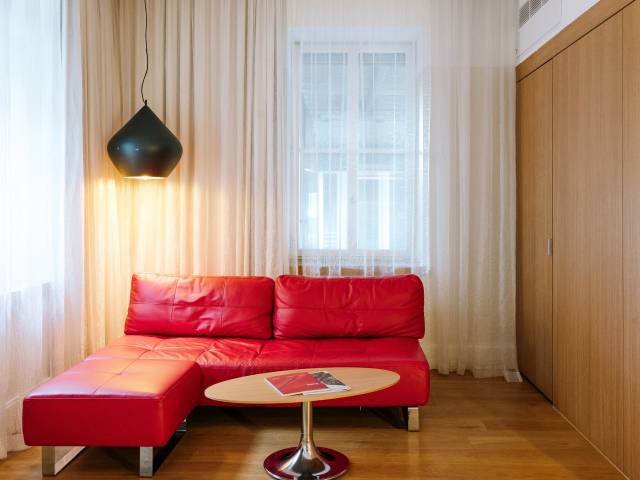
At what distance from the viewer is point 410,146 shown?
4.29 m

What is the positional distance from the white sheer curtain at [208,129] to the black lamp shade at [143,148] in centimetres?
43

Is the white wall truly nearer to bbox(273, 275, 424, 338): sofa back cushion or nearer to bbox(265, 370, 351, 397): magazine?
bbox(273, 275, 424, 338): sofa back cushion

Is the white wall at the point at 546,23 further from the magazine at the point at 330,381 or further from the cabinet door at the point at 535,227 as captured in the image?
the magazine at the point at 330,381

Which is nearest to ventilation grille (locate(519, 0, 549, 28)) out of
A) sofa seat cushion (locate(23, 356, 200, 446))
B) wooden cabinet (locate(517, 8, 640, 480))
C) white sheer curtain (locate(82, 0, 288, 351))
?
wooden cabinet (locate(517, 8, 640, 480))

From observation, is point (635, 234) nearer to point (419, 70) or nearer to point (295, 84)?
point (419, 70)

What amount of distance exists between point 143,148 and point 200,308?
40.5 inches

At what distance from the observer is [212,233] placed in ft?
14.4

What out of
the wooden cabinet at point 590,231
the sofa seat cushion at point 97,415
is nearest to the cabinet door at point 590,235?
the wooden cabinet at point 590,231

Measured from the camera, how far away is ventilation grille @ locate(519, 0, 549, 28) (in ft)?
12.8

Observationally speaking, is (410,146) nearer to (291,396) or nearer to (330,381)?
(330,381)

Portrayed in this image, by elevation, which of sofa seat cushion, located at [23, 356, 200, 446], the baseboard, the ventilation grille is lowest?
the baseboard

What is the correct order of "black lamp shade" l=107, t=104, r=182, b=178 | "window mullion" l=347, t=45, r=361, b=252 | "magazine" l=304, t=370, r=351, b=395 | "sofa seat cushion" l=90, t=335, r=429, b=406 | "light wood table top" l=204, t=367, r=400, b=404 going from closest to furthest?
"light wood table top" l=204, t=367, r=400, b=404 < "magazine" l=304, t=370, r=351, b=395 < "sofa seat cushion" l=90, t=335, r=429, b=406 < "black lamp shade" l=107, t=104, r=182, b=178 < "window mullion" l=347, t=45, r=361, b=252

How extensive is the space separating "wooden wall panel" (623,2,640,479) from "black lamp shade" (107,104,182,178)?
8.34 feet

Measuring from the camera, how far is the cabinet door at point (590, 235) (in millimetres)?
2930
